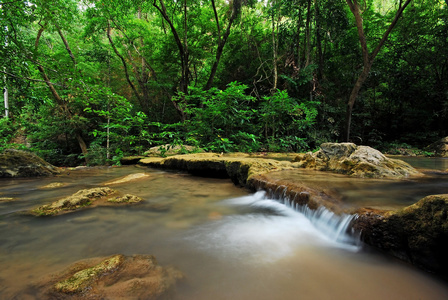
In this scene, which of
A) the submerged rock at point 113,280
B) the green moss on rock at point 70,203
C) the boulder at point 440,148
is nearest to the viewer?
the submerged rock at point 113,280

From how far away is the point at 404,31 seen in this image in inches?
425

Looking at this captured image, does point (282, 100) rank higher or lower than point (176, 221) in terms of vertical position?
higher

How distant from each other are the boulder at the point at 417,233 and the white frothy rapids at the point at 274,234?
0.58 feet

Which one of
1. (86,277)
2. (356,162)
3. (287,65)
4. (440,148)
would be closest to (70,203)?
(86,277)

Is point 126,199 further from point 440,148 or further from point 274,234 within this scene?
point 440,148

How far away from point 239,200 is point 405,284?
1962 millimetres

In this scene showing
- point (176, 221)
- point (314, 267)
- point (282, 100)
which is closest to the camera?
point (314, 267)

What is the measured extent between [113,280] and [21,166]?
526 cm

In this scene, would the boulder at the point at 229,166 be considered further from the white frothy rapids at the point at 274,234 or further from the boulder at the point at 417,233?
the boulder at the point at 417,233

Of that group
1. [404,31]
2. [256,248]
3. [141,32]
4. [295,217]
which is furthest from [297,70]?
[256,248]

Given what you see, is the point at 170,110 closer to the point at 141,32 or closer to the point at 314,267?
the point at 141,32

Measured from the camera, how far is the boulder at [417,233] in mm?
1189

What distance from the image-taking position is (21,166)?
4621 millimetres

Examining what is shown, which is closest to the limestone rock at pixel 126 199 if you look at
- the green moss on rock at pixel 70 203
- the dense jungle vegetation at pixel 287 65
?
the green moss on rock at pixel 70 203
